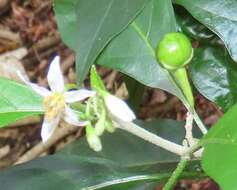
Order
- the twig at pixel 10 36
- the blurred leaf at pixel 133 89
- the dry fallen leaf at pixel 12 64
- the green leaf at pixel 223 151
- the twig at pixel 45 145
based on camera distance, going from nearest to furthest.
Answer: the green leaf at pixel 223 151
the blurred leaf at pixel 133 89
the twig at pixel 45 145
the dry fallen leaf at pixel 12 64
the twig at pixel 10 36

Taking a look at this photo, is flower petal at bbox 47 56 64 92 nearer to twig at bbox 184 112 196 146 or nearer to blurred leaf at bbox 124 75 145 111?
twig at bbox 184 112 196 146

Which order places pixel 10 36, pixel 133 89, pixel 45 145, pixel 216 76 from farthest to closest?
1. pixel 10 36
2. pixel 45 145
3. pixel 133 89
4. pixel 216 76

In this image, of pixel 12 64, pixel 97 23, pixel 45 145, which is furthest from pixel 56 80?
pixel 12 64

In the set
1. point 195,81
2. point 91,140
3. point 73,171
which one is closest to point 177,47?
point 91,140

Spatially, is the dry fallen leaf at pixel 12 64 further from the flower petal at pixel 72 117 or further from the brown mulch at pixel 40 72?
the flower petal at pixel 72 117

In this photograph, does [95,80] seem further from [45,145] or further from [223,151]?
[45,145]

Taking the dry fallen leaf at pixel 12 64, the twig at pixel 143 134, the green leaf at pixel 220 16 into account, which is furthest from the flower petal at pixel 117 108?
the dry fallen leaf at pixel 12 64
